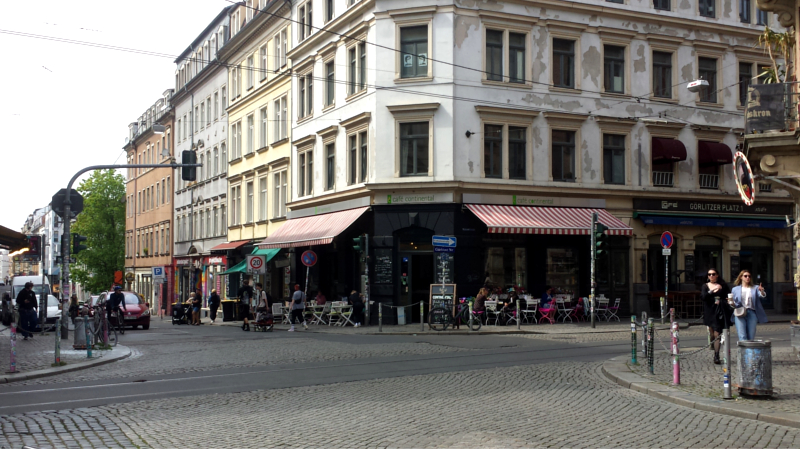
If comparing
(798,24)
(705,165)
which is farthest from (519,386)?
(705,165)

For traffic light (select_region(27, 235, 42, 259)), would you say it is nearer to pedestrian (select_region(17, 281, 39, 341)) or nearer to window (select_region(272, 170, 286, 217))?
pedestrian (select_region(17, 281, 39, 341))

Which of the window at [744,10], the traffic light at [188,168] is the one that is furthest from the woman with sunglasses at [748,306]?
the window at [744,10]

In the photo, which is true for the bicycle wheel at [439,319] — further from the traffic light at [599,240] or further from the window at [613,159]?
the window at [613,159]

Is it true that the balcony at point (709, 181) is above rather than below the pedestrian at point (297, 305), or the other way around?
above

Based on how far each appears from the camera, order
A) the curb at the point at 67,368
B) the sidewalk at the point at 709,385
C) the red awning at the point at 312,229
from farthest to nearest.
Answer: the red awning at the point at 312,229 < the curb at the point at 67,368 < the sidewalk at the point at 709,385

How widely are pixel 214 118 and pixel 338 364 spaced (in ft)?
135

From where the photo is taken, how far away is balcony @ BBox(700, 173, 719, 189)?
3556cm

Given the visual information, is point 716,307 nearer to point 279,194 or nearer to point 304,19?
point 304,19

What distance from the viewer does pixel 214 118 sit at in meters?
55.4

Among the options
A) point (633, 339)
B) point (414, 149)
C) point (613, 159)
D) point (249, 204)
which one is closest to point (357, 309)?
point (414, 149)

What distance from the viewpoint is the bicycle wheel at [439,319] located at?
27328mm

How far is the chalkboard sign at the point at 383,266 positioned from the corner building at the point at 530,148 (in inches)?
2.2

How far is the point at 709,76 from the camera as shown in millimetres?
35906

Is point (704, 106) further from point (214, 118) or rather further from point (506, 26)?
point (214, 118)
